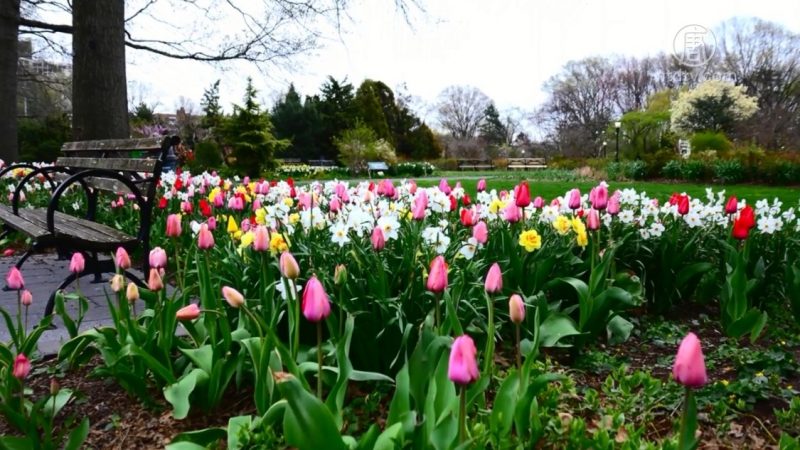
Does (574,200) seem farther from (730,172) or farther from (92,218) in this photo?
(730,172)

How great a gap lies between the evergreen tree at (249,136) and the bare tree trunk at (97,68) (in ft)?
40.6

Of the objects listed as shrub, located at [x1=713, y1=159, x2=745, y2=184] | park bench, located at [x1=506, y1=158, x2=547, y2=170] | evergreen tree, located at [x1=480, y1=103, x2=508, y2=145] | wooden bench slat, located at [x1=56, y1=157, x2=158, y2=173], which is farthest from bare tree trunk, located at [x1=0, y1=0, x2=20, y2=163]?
evergreen tree, located at [x1=480, y1=103, x2=508, y2=145]

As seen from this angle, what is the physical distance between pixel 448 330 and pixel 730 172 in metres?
13.8

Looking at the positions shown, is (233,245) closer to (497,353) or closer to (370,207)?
(370,207)

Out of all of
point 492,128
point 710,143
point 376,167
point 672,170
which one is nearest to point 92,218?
point 672,170

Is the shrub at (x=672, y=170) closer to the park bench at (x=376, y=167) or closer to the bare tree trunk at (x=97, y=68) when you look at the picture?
the park bench at (x=376, y=167)

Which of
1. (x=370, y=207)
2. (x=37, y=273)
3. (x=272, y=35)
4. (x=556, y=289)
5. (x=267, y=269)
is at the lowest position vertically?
(x=37, y=273)

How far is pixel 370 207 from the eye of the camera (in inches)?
119

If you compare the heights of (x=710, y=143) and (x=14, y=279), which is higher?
(x=710, y=143)

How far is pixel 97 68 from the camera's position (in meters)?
6.18

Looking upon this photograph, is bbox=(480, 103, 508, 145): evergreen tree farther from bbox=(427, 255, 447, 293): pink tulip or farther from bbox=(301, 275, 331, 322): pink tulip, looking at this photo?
bbox=(301, 275, 331, 322): pink tulip

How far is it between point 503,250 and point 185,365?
148cm

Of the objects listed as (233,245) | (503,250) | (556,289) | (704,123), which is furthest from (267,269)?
(704,123)

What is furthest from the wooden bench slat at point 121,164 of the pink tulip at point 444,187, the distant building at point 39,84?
the distant building at point 39,84
